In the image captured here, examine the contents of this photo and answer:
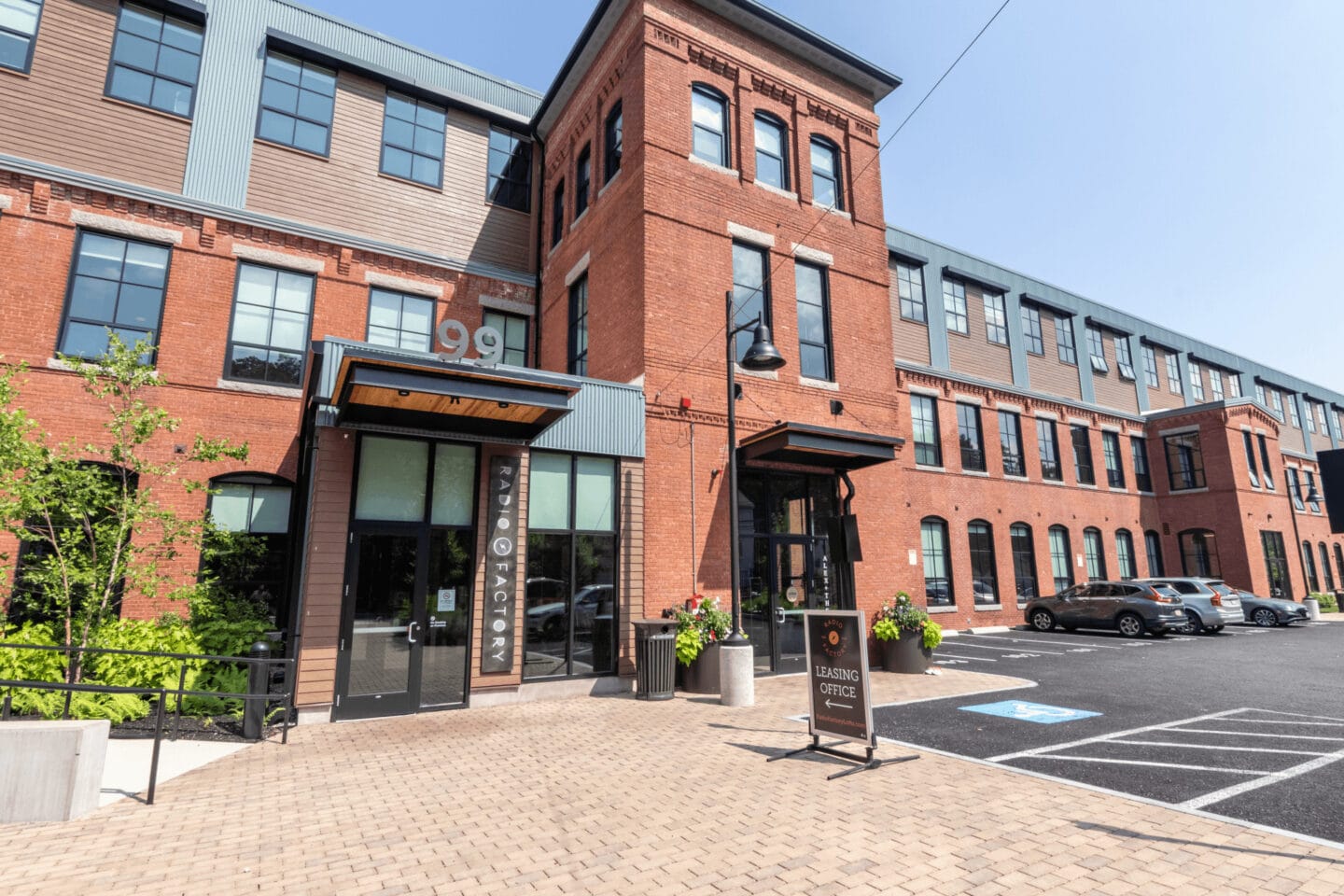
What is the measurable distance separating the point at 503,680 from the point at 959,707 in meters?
6.86

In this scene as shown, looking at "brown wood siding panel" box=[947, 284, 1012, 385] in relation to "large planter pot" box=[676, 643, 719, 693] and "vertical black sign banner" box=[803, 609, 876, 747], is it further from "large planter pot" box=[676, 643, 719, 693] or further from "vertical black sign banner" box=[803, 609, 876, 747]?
"vertical black sign banner" box=[803, 609, 876, 747]

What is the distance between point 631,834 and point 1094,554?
28.2m

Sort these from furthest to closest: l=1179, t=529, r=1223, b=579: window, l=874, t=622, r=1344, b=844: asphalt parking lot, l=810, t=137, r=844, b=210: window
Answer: l=1179, t=529, r=1223, b=579: window, l=810, t=137, r=844, b=210: window, l=874, t=622, r=1344, b=844: asphalt parking lot

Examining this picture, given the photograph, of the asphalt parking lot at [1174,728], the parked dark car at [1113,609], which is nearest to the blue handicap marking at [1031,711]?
the asphalt parking lot at [1174,728]

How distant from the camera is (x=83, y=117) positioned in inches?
504

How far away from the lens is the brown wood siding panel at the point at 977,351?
25422 mm

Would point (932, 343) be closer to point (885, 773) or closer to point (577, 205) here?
point (577, 205)

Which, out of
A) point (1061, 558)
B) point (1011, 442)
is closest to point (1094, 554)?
point (1061, 558)

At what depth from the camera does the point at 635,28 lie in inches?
540

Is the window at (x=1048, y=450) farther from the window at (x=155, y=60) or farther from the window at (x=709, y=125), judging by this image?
the window at (x=155, y=60)

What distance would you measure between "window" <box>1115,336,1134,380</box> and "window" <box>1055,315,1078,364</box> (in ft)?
12.1

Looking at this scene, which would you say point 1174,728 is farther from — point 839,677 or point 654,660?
point 654,660

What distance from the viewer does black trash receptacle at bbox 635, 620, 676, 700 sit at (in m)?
10.5

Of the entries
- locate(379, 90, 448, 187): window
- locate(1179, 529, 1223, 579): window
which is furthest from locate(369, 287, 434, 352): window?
Result: locate(1179, 529, 1223, 579): window
